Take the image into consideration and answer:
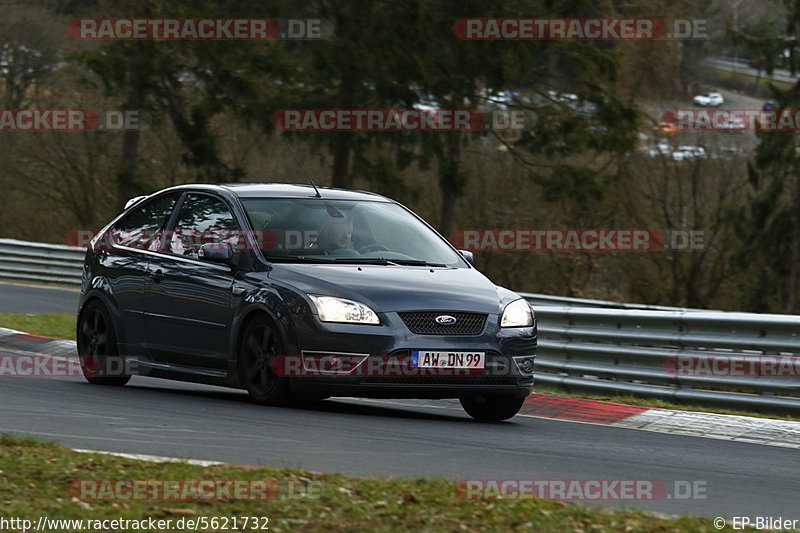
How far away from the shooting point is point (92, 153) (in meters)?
40.8

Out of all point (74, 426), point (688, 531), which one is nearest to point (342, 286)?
point (74, 426)

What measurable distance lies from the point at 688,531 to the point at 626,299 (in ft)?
97.0

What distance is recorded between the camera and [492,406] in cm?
1027

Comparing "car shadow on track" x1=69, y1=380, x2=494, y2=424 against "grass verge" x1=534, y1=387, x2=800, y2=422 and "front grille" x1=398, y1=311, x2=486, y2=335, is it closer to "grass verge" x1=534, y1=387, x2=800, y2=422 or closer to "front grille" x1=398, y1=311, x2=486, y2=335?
"front grille" x1=398, y1=311, x2=486, y2=335

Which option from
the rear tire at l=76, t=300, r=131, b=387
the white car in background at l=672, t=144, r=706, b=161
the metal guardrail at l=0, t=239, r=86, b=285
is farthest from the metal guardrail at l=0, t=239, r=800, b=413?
the white car in background at l=672, t=144, r=706, b=161

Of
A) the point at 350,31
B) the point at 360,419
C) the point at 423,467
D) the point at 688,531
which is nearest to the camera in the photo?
the point at 688,531

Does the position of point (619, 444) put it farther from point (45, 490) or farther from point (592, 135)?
point (592, 135)

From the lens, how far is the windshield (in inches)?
403

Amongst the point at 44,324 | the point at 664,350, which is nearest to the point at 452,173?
the point at 44,324

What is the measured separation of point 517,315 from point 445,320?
0.67m

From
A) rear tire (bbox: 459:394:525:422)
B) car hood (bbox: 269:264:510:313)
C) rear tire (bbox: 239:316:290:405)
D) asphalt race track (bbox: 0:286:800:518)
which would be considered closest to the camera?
asphalt race track (bbox: 0:286:800:518)

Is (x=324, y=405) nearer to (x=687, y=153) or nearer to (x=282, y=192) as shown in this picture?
(x=282, y=192)

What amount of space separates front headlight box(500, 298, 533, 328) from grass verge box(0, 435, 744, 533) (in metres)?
3.27

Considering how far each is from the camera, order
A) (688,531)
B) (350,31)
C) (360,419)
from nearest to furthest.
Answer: (688,531), (360,419), (350,31)
